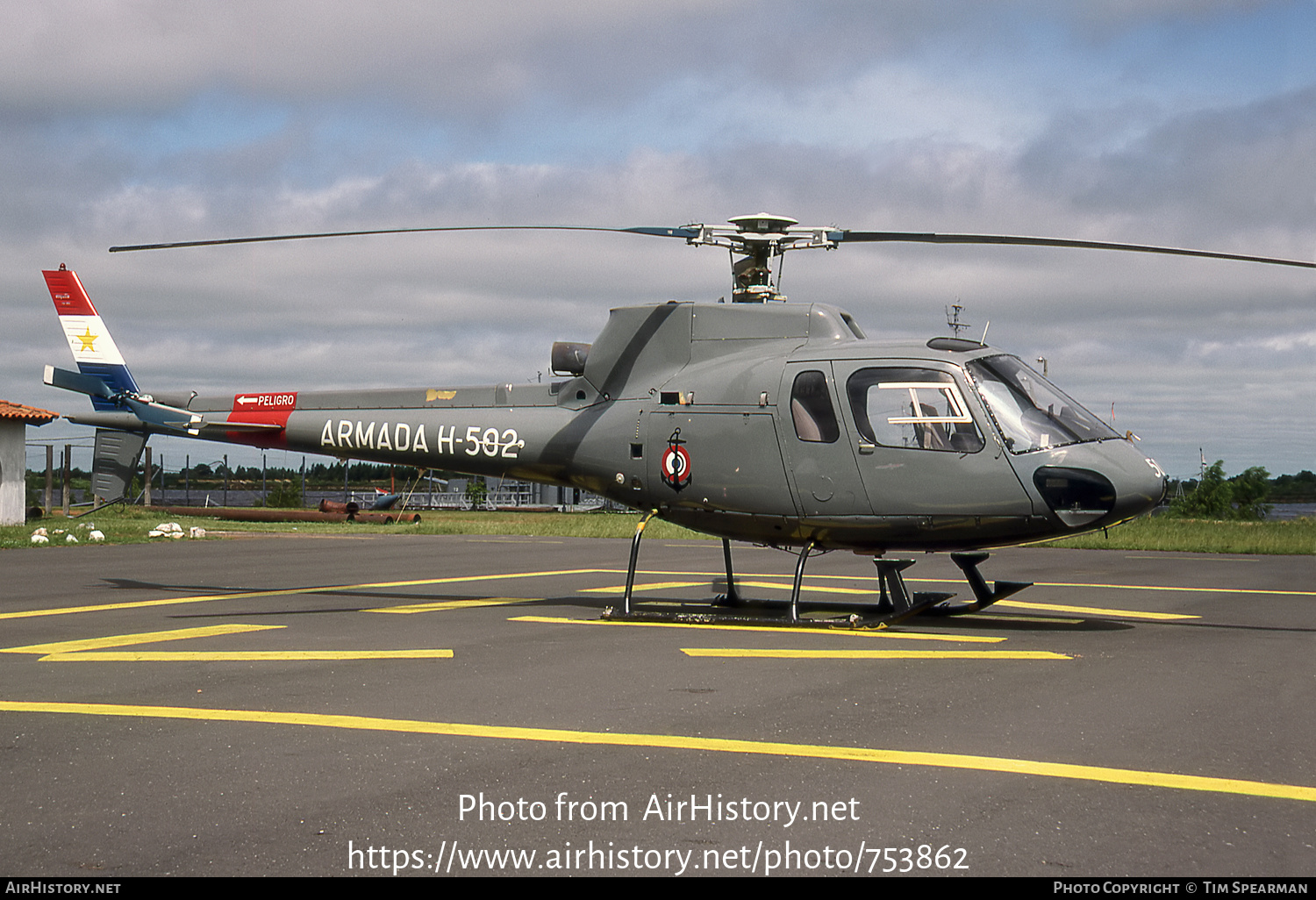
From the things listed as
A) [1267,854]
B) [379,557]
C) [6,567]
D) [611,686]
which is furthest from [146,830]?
[379,557]

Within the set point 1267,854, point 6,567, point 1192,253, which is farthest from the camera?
point 6,567

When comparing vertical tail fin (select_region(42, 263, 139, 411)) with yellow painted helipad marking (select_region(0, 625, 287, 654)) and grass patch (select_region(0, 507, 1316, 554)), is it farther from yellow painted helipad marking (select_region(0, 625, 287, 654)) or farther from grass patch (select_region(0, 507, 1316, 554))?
grass patch (select_region(0, 507, 1316, 554))

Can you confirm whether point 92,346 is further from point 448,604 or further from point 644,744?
point 644,744

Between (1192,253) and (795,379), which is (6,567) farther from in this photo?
(1192,253)

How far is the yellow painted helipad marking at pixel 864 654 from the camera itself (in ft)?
31.7

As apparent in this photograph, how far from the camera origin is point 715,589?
1470 cm

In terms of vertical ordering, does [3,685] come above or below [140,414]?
below

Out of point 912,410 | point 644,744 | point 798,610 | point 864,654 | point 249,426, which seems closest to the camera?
point 644,744

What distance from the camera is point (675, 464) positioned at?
1250 centimetres

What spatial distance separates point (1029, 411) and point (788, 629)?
3213 millimetres

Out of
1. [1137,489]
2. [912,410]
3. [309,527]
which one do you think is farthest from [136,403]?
[309,527]

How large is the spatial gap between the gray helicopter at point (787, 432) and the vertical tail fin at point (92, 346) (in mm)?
2802

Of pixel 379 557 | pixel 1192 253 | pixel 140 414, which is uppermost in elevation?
pixel 1192 253
